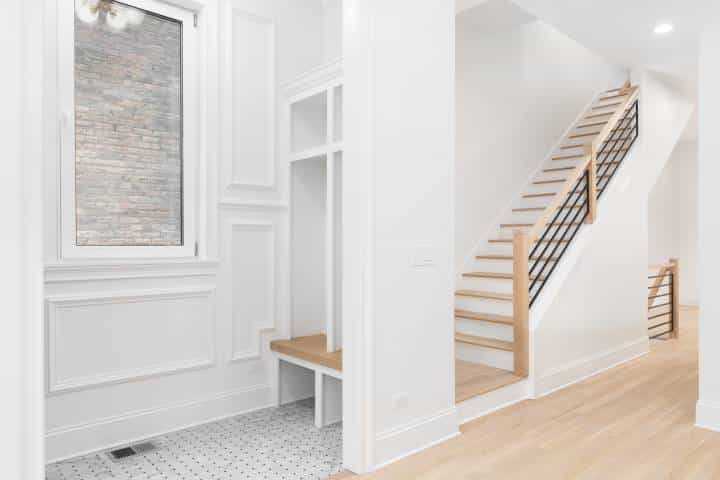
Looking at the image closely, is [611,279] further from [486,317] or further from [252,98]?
[252,98]

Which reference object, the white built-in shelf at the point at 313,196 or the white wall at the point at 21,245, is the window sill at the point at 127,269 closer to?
the white built-in shelf at the point at 313,196

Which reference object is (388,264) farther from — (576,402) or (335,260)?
(576,402)

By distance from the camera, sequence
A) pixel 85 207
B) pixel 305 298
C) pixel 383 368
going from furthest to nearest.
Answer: pixel 305 298 < pixel 85 207 < pixel 383 368

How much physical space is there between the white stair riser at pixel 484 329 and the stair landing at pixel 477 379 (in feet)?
0.93

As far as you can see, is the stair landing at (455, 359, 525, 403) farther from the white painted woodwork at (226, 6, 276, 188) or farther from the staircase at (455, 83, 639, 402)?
the white painted woodwork at (226, 6, 276, 188)

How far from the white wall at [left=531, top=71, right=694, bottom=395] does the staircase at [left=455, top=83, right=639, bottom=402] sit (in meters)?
0.12

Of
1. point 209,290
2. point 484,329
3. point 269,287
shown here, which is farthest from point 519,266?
point 209,290

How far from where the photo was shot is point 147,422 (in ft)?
9.87

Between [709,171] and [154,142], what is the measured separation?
3520 mm

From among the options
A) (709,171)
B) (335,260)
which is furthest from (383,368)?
(709,171)

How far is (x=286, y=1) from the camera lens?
12.2ft

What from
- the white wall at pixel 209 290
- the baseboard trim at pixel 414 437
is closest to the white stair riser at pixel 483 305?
the baseboard trim at pixel 414 437

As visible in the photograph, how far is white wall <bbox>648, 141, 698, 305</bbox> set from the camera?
9.03 meters

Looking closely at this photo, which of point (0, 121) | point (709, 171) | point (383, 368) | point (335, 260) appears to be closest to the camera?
point (0, 121)
